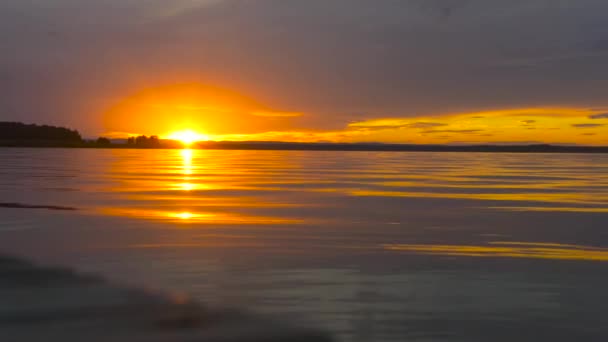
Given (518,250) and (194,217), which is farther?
(194,217)

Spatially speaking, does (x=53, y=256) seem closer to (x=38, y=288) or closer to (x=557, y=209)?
(x=38, y=288)

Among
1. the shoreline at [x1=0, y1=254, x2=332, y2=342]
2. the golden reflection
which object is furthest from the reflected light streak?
the shoreline at [x1=0, y1=254, x2=332, y2=342]

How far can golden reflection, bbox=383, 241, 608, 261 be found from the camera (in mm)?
11680

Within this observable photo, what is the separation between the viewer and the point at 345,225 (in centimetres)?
1577

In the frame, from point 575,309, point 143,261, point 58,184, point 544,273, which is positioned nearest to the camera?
point 575,309

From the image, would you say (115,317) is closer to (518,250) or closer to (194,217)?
(518,250)

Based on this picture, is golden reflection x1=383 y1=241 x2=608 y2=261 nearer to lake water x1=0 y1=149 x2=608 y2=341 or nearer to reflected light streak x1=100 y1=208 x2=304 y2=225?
lake water x1=0 y1=149 x2=608 y2=341

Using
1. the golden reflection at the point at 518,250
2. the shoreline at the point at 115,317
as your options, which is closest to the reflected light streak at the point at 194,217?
the golden reflection at the point at 518,250

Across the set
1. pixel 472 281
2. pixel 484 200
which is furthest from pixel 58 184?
pixel 472 281

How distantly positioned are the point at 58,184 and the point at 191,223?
15582 millimetres

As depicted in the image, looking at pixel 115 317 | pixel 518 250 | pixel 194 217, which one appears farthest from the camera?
pixel 194 217

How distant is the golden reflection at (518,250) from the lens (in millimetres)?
11680

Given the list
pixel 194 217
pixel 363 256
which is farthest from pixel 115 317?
pixel 194 217

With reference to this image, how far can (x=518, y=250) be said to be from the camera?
12.3m
